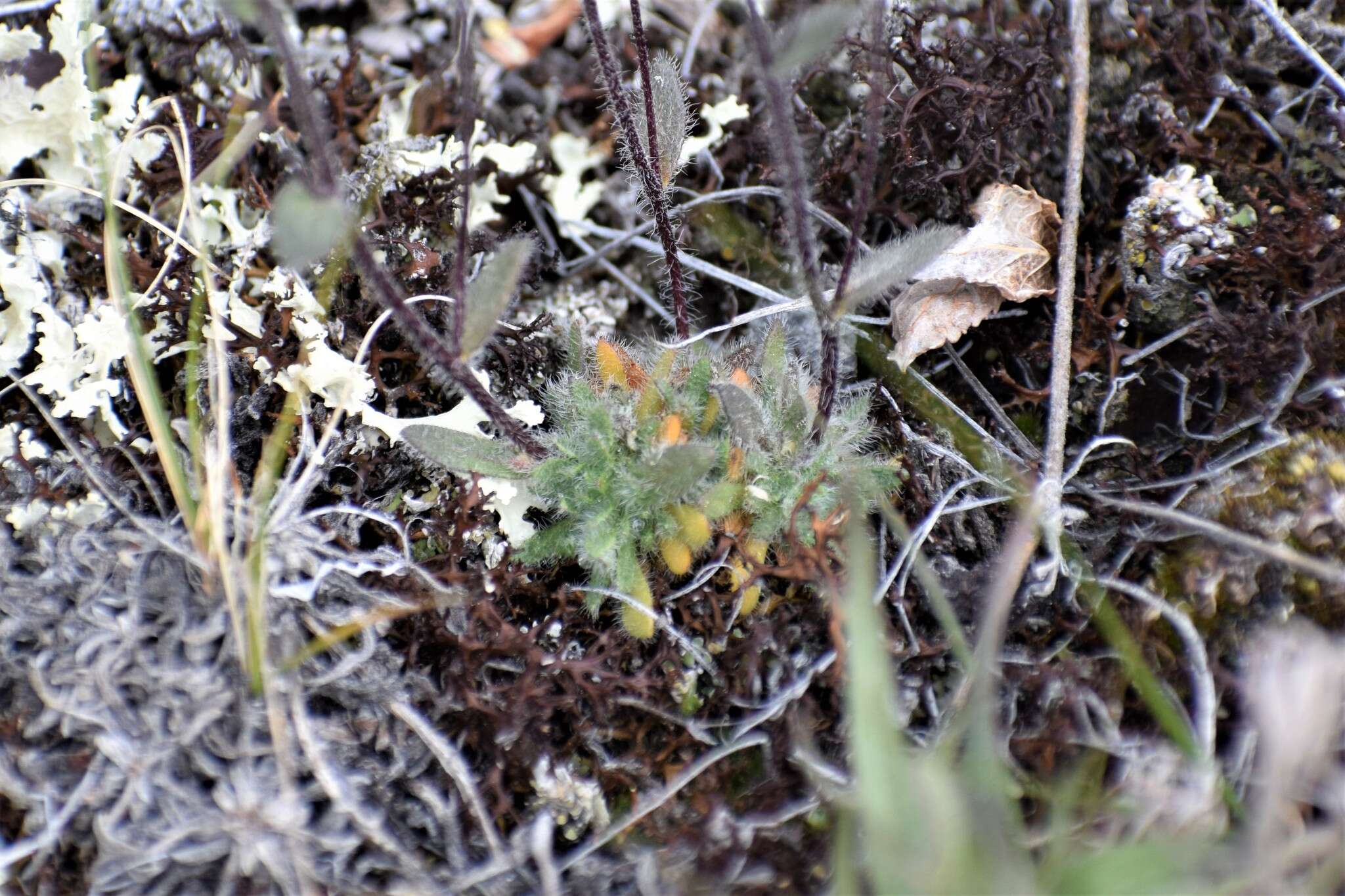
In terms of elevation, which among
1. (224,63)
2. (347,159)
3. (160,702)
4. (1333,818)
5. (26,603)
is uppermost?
(224,63)

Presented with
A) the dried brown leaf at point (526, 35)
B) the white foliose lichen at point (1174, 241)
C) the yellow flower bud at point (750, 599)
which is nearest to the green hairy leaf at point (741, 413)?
the yellow flower bud at point (750, 599)

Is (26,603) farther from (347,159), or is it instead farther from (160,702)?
(347,159)

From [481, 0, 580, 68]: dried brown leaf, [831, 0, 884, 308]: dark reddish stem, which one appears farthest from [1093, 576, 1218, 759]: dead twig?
[481, 0, 580, 68]: dried brown leaf

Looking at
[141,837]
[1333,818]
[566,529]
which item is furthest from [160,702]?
[1333,818]

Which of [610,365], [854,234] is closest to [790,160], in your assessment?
[854,234]

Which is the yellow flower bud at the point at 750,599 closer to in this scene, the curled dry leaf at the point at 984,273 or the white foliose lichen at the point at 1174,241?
the curled dry leaf at the point at 984,273
